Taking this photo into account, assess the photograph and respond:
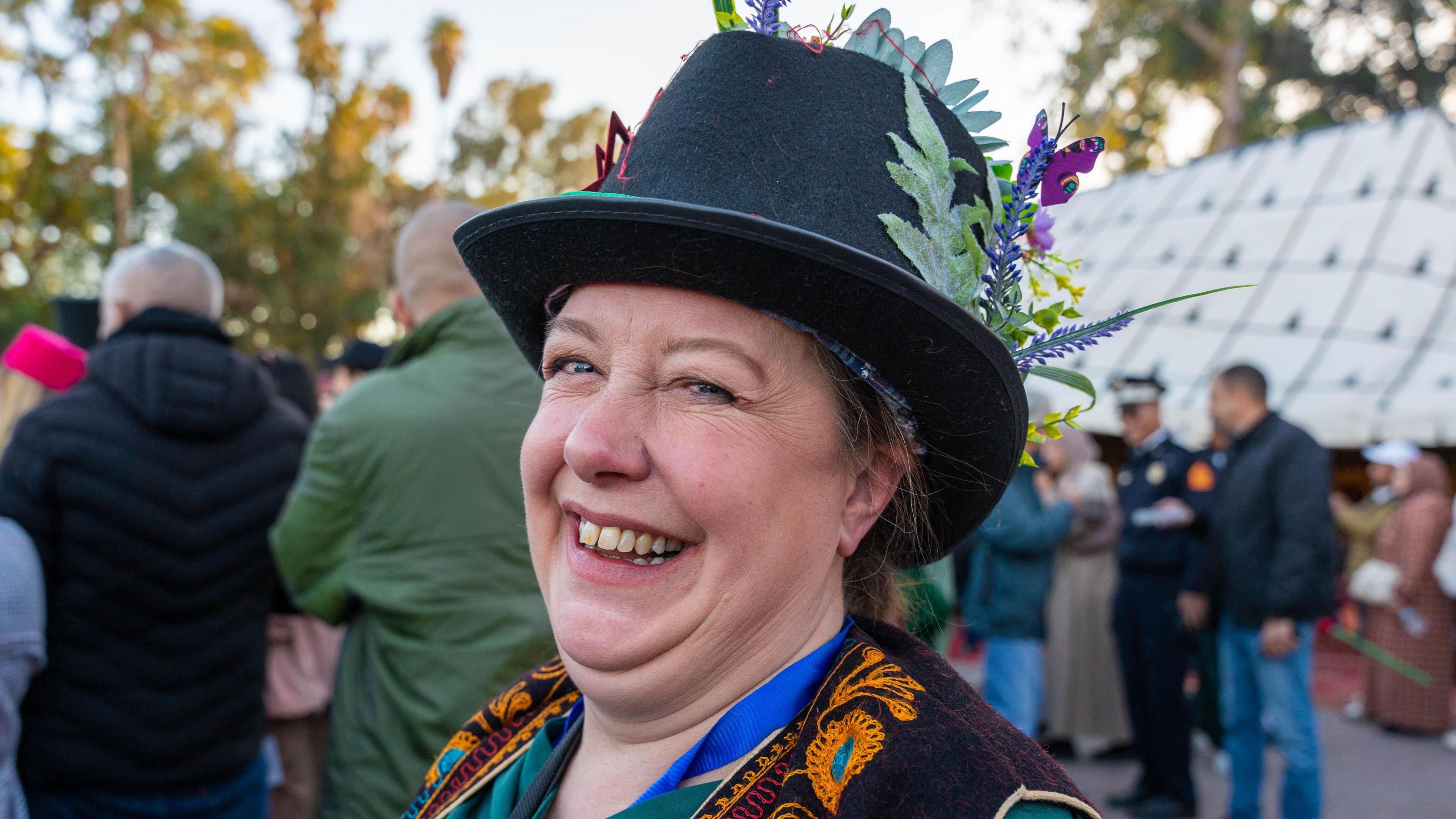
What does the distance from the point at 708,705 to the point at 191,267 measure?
2678 millimetres

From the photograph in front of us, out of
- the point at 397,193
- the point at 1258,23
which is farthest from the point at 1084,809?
the point at 397,193

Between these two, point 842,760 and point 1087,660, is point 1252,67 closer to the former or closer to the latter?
point 1087,660

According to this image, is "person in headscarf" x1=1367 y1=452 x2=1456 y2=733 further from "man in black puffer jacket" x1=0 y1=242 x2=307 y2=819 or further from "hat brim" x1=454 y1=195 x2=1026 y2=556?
"man in black puffer jacket" x1=0 y1=242 x2=307 y2=819

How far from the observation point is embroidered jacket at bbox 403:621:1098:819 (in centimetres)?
101

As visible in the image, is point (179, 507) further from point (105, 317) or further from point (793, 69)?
point (793, 69)

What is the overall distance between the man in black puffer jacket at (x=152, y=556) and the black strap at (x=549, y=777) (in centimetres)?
186

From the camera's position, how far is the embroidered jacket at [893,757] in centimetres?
101

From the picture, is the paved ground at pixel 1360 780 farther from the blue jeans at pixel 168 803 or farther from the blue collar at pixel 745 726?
the blue collar at pixel 745 726

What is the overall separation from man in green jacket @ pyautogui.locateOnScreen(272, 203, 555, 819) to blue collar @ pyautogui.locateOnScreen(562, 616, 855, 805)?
162 centimetres

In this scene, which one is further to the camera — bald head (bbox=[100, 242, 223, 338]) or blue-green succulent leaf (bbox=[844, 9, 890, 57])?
bald head (bbox=[100, 242, 223, 338])

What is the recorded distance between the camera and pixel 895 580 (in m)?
1.62

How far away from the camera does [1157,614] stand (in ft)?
18.2

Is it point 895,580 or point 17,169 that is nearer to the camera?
point 895,580

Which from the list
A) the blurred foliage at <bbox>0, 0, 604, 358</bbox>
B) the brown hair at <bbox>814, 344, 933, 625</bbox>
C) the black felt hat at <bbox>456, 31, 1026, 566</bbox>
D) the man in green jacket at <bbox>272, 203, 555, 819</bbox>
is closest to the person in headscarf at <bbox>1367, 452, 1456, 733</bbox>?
the man in green jacket at <bbox>272, 203, 555, 819</bbox>
